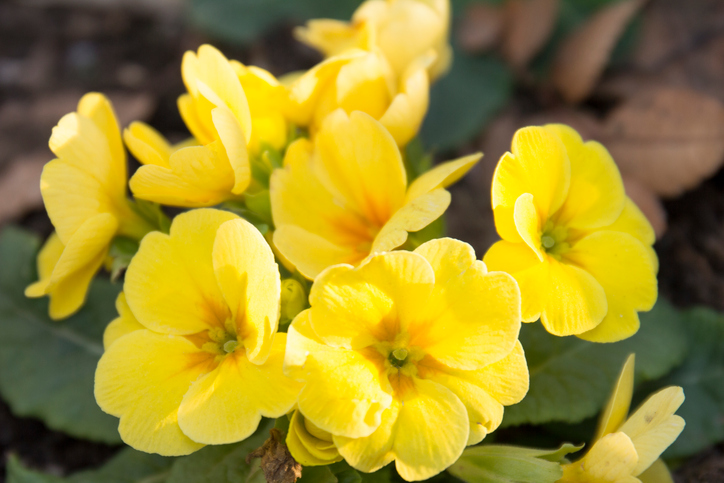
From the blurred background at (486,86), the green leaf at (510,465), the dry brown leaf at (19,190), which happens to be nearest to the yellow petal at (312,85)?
the green leaf at (510,465)

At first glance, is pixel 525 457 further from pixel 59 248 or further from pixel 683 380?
pixel 59 248

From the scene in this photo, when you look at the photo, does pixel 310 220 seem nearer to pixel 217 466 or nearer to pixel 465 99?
pixel 217 466

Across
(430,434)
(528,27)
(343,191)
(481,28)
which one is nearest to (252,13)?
(481,28)

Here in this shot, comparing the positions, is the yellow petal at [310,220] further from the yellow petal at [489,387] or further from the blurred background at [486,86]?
the blurred background at [486,86]

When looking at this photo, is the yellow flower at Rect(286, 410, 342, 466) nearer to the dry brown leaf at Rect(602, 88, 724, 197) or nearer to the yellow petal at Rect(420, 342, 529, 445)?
the yellow petal at Rect(420, 342, 529, 445)

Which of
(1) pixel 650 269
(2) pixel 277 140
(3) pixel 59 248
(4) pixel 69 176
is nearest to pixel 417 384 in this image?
(1) pixel 650 269
